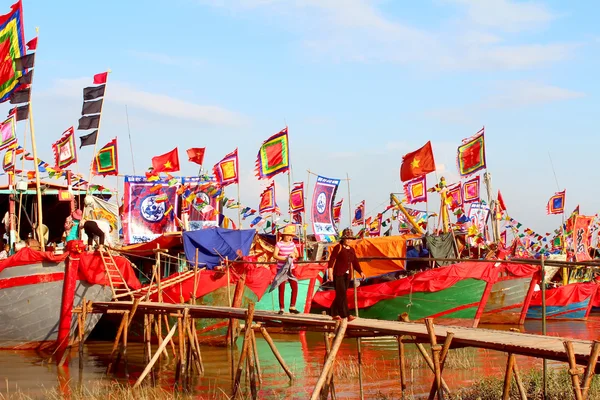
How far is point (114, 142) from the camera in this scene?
87.2 feet

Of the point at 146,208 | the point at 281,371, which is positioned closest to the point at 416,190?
the point at 146,208

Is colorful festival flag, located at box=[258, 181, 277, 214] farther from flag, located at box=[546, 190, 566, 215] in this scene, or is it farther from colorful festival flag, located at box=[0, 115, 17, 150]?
flag, located at box=[546, 190, 566, 215]

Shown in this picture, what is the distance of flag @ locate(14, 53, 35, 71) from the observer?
1850 centimetres

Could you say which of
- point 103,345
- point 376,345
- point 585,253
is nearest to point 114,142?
point 103,345

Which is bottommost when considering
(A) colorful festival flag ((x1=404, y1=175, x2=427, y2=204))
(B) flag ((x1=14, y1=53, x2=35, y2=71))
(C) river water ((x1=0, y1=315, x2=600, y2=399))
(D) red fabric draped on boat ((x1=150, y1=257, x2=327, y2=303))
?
(C) river water ((x1=0, y1=315, x2=600, y2=399))

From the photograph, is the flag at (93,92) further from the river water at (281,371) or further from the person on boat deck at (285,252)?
the person on boat deck at (285,252)

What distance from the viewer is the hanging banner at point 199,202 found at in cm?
2791

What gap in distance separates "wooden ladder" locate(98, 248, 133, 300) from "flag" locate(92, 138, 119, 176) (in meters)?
7.02

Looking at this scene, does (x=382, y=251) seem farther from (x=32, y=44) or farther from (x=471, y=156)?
(x=32, y=44)

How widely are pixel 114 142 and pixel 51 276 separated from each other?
26.4ft

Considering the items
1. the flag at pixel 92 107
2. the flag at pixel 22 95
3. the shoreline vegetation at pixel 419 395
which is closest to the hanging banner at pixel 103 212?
the flag at pixel 92 107

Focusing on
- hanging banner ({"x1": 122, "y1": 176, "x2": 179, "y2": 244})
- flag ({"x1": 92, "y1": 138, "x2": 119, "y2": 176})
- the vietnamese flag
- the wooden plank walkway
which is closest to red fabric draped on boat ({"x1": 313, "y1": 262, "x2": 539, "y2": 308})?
hanging banner ({"x1": 122, "y1": 176, "x2": 179, "y2": 244})

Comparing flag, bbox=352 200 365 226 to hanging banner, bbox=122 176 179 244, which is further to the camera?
flag, bbox=352 200 365 226

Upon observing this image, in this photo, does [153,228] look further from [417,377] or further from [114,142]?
[417,377]
